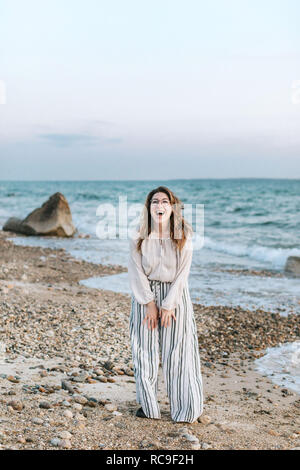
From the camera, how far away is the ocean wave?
16.8 metres

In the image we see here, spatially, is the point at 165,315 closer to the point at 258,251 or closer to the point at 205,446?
the point at 205,446

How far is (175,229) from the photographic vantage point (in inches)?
173

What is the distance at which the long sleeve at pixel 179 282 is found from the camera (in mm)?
4355

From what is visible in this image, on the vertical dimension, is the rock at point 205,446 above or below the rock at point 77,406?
below

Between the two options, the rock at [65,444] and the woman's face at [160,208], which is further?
the woman's face at [160,208]

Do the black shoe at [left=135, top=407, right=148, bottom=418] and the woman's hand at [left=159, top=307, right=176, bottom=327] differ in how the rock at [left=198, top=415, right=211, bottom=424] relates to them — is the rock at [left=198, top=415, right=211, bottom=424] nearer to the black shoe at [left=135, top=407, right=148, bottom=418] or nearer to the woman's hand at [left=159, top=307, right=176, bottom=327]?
the black shoe at [left=135, top=407, right=148, bottom=418]

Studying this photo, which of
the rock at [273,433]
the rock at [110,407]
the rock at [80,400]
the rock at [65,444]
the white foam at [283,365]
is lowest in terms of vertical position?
the white foam at [283,365]

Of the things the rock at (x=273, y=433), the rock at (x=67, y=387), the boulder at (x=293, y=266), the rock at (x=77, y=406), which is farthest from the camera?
the boulder at (x=293, y=266)

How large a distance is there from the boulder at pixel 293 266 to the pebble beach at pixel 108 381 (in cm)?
511

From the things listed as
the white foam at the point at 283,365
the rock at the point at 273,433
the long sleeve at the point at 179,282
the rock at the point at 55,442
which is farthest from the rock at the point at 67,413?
the white foam at the point at 283,365

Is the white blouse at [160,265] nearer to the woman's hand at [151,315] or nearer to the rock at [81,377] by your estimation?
the woman's hand at [151,315]

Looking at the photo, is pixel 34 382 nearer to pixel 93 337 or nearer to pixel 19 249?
pixel 93 337

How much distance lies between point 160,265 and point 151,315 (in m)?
0.44

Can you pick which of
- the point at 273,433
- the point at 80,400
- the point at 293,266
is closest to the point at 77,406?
the point at 80,400
